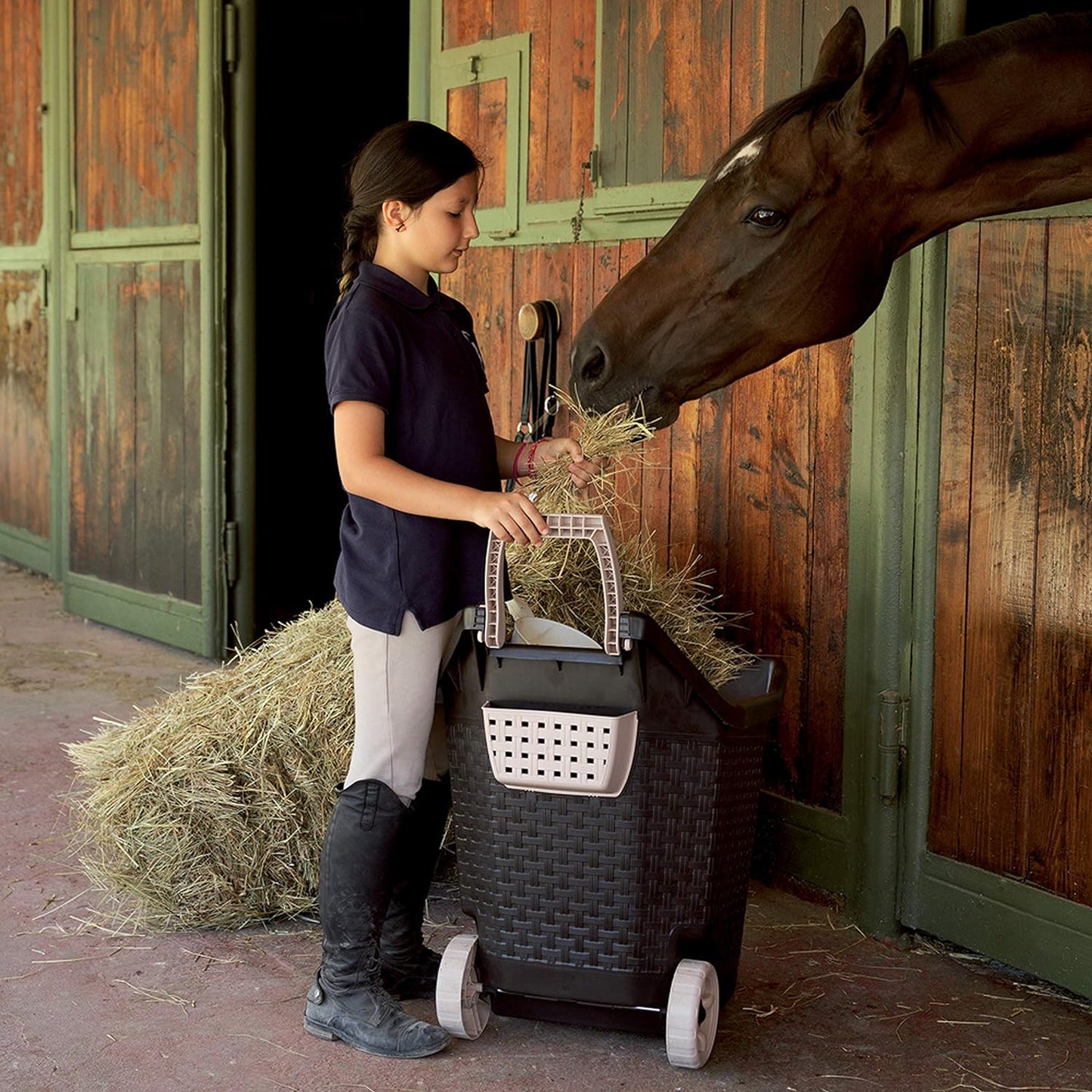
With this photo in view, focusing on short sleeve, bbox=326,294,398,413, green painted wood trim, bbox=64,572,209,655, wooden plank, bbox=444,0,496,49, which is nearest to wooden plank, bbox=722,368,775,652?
short sleeve, bbox=326,294,398,413

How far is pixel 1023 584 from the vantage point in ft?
8.38

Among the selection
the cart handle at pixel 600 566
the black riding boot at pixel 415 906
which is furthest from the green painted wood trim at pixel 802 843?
the cart handle at pixel 600 566

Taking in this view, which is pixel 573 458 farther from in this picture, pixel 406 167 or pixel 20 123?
pixel 20 123

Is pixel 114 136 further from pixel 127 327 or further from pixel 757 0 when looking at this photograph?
pixel 757 0

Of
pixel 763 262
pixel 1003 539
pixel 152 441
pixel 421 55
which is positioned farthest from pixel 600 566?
pixel 152 441

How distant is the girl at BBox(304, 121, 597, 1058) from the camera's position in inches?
85.2

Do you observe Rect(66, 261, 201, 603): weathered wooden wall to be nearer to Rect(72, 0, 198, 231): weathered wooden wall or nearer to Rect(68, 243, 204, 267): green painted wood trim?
Rect(68, 243, 204, 267): green painted wood trim

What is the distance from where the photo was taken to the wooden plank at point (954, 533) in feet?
8.57

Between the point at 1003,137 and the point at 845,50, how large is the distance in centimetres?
34

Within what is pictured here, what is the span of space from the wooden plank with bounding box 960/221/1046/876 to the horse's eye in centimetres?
50

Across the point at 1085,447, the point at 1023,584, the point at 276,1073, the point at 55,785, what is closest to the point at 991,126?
the point at 1085,447

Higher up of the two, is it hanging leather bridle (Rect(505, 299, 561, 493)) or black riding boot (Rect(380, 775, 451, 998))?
hanging leather bridle (Rect(505, 299, 561, 493))

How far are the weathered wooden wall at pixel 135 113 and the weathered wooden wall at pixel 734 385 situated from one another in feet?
6.24

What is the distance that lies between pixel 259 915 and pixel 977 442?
158 cm
